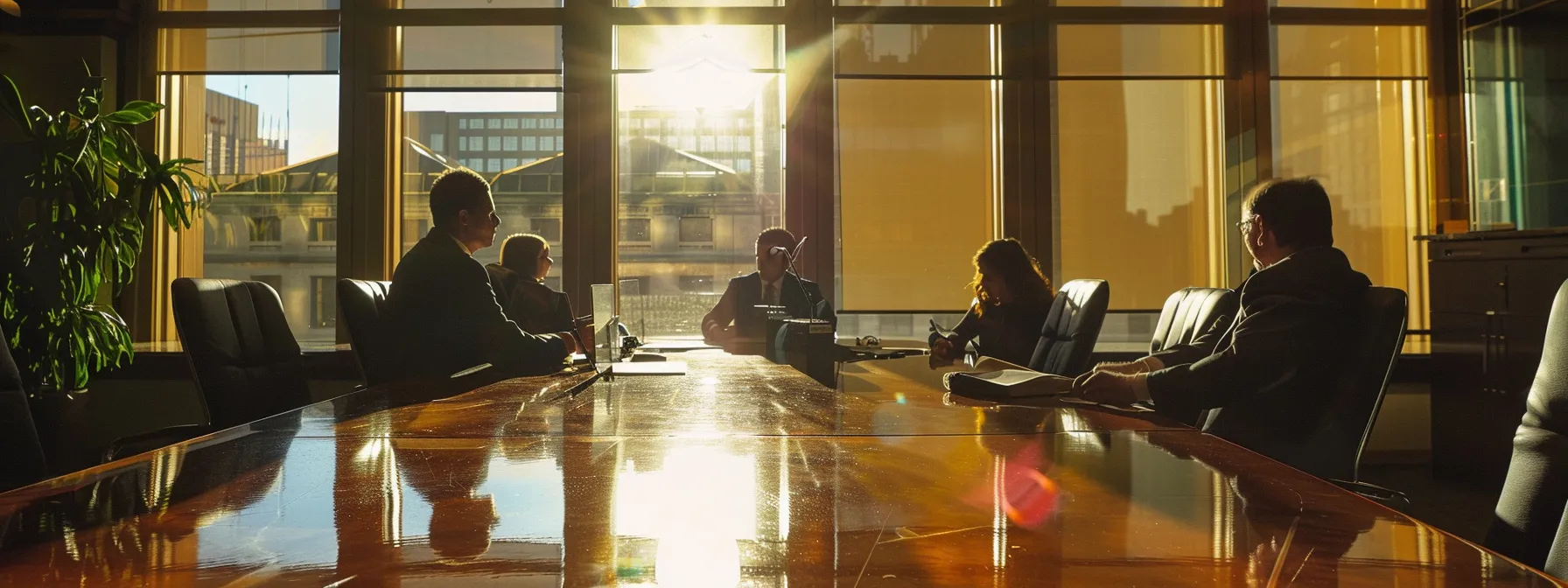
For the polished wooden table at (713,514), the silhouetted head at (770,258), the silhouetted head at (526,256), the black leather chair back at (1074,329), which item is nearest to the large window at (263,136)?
the silhouetted head at (526,256)

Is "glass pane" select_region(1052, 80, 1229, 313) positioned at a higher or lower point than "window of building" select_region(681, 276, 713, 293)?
higher

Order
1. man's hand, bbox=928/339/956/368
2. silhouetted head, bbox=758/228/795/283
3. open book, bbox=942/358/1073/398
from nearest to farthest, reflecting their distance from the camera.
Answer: open book, bbox=942/358/1073/398, man's hand, bbox=928/339/956/368, silhouetted head, bbox=758/228/795/283

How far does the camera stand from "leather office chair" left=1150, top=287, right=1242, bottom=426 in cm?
248

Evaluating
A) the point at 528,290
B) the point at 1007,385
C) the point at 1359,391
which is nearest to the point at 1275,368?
the point at 1359,391

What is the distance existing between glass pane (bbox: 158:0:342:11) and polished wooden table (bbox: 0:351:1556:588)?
16.4 ft

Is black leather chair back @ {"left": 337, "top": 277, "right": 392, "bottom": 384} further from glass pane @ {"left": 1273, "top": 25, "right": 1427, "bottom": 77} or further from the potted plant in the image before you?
glass pane @ {"left": 1273, "top": 25, "right": 1427, "bottom": 77}

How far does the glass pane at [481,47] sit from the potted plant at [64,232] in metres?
1.62

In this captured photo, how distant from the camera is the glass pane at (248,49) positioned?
553 cm

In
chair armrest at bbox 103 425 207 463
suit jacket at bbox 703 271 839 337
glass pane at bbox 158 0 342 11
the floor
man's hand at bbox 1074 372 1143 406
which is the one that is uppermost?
glass pane at bbox 158 0 342 11

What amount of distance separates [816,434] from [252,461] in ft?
2.19

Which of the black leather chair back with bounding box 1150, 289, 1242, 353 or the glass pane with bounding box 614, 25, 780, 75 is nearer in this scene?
the black leather chair back with bounding box 1150, 289, 1242, 353

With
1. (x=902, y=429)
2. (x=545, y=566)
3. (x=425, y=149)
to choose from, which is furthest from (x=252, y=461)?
(x=425, y=149)

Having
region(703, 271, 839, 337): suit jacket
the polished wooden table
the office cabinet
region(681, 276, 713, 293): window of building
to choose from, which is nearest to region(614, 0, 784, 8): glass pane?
region(681, 276, 713, 293): window of building

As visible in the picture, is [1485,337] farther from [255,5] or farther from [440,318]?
[255,5]
